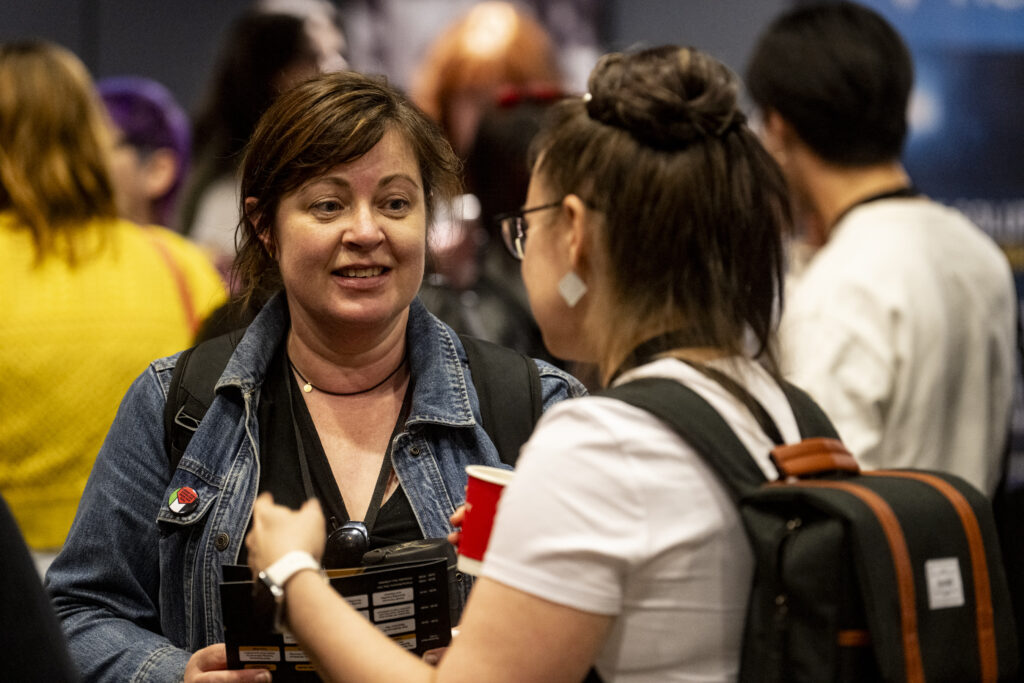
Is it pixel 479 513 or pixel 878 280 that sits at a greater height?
pixel 479 513

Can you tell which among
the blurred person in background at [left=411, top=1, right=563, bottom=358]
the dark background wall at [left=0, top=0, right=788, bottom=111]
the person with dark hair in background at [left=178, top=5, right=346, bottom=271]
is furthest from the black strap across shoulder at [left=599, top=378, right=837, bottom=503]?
the dark background wall at [left=0, top=0, right=788, bottom=111]

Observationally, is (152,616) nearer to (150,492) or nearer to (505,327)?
(150,492)

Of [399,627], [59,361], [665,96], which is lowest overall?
[399,627]

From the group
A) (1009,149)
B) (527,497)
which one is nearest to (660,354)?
(527,497)

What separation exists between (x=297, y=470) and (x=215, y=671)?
394 millimetres

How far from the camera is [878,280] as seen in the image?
2961 millimetres

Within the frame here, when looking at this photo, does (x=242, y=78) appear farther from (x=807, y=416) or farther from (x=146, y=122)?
(x=807, y=416)

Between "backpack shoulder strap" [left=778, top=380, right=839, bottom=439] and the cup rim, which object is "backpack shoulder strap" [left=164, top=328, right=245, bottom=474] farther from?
"backpack shoulder strap" [left=778, top=380, right=839, bottom=439]

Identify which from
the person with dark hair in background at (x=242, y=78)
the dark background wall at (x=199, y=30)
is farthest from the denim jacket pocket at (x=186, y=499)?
the dark background wall at (x=199, y=30)

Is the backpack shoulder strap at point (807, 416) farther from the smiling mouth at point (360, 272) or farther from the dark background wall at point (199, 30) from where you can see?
the dark background wall at point (199, 30)

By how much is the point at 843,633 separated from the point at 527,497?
0.42 m

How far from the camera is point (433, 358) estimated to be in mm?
2270

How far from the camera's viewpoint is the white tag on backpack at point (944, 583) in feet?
5.05

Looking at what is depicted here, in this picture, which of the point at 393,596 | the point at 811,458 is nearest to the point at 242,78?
the point at 393,596
